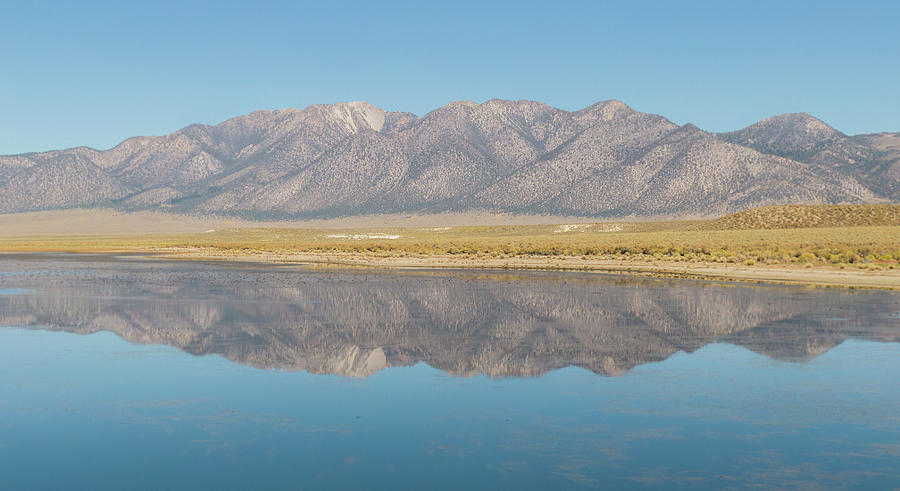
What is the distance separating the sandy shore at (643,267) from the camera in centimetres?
3894

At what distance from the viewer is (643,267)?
5028 cm

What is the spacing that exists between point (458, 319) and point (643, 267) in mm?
28616

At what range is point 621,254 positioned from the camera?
6234 centimetres

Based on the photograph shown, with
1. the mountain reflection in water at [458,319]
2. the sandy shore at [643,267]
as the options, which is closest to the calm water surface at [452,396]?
the mountain reflection in water at [458,319]

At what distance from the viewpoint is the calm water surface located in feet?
33.7

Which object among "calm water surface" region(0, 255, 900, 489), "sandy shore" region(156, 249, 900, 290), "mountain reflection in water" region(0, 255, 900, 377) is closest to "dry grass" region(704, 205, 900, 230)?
"sandy shore" region(156, 249, 900, 290)

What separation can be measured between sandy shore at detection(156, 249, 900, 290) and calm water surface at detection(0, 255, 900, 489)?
11327 millimetres

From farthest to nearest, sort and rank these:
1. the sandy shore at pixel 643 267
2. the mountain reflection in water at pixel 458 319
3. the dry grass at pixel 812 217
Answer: the dry grass at pixel 812 217 < the sandy shore at pixel 643 267 < the mountain reflection in water at pixel 458 319

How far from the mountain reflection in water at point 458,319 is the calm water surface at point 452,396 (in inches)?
5.6

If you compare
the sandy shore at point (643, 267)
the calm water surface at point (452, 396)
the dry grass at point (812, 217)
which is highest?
the dry grass at point (812, 217)

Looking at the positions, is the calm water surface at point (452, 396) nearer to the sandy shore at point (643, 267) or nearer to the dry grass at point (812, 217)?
the sandy shore at point (643, 267)

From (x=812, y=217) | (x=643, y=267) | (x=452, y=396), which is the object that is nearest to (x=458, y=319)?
(x=452, y=396)

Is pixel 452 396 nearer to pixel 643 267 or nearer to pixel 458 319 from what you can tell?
pixel 458 319

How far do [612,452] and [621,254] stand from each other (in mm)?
52584
